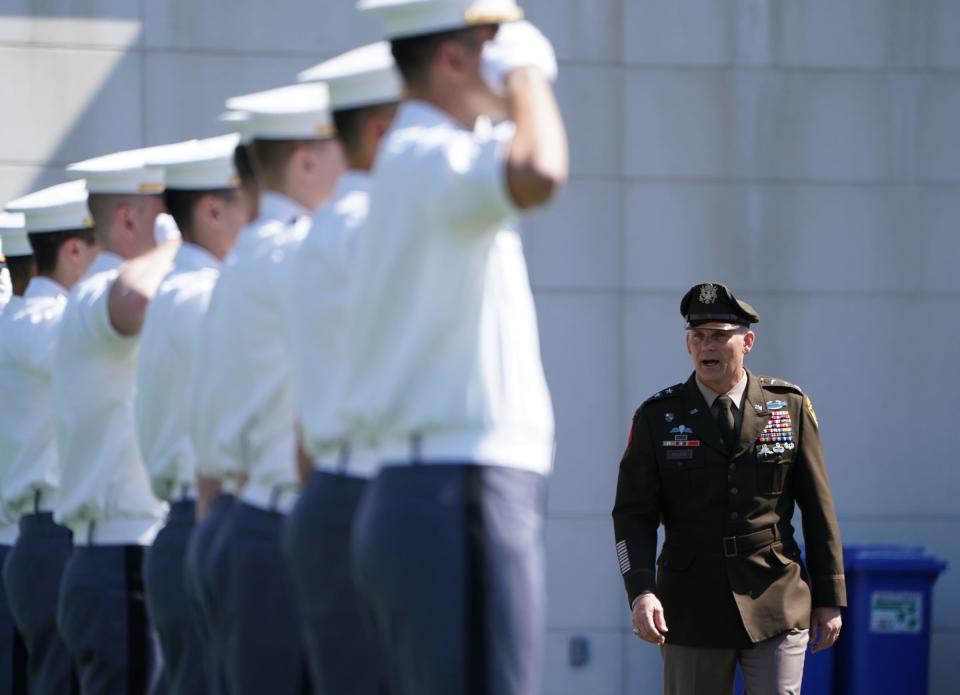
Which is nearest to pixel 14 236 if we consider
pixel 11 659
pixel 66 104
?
pixel 11 659

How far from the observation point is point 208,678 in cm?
468

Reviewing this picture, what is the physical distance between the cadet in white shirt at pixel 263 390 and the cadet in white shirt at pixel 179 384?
1.61 feet

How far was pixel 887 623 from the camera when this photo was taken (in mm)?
8477

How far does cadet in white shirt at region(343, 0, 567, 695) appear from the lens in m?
2.89

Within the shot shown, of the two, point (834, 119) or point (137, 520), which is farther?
point (834, 119)

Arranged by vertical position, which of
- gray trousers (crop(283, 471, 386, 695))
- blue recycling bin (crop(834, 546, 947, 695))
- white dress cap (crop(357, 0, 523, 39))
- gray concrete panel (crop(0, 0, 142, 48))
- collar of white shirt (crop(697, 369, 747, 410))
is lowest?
blue recycling bin (crop(834, 546, 947, 695))

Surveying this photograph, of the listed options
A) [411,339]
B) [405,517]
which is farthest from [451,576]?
[411,339]

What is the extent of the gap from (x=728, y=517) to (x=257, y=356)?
2393 millimetres

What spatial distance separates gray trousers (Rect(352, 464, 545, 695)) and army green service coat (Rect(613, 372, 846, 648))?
3.05m

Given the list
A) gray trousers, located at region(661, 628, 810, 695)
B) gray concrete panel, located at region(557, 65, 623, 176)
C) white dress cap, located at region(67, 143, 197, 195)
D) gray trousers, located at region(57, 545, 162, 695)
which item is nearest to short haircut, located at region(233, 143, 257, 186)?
white dress cap, located at region(67, 143, 197, 195)

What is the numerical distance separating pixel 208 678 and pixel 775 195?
18.2ft

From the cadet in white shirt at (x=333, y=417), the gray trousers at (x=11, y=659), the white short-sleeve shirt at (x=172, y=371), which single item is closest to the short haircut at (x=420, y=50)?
the cadet in white shirt at (x=333, y=417)

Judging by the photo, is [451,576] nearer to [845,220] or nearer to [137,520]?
[137,520]

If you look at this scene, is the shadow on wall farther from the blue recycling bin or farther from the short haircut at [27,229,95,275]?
the blue recycling bin
